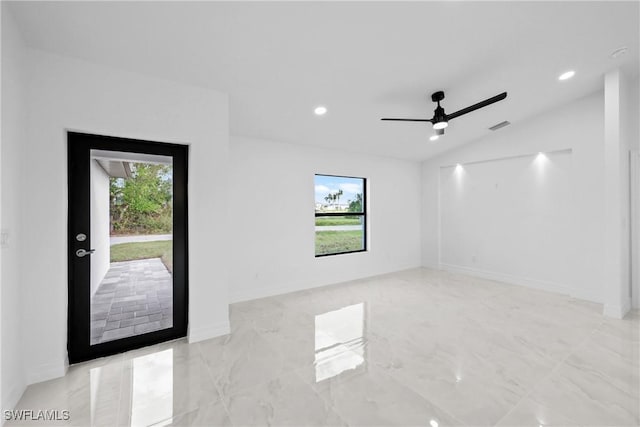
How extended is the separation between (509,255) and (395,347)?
368 cm

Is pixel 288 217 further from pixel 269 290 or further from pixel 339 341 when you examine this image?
pixel 339 341

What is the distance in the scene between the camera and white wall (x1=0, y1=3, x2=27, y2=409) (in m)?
1.82

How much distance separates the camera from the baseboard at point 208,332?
2.81 meters

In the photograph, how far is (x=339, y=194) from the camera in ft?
17.6

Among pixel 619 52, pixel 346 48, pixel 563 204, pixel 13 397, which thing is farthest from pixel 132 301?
pixel 563 204

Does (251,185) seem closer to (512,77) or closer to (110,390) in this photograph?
(110,390)

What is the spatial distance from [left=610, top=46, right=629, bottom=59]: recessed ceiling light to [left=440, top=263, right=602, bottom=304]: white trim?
3.20 m

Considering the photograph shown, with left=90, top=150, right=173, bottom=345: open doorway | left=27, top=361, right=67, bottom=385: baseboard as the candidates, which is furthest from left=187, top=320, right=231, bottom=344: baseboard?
left=27, top=361, right=67, bottom=385: baseboard

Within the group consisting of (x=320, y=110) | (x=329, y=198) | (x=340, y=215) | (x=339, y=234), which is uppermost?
(x=320, y=110)

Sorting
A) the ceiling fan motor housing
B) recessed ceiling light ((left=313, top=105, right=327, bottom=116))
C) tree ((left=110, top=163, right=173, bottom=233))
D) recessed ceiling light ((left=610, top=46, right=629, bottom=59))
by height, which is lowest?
tree ((left=110, top=163, right=173, bottom=233))

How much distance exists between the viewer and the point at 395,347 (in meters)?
2.70

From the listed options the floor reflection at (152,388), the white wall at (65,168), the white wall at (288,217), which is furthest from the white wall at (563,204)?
the floor reflection at (152,388)

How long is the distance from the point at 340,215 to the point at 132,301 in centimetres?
356

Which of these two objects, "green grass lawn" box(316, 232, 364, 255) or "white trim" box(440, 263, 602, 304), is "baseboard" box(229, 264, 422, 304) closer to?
"green grass lawn" box(316, 232, 364, 255)
